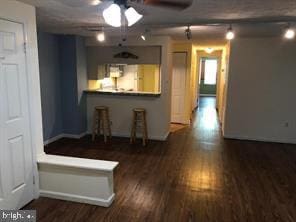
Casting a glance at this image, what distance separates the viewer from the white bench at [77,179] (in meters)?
2.75

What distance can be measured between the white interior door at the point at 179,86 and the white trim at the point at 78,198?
434 cm

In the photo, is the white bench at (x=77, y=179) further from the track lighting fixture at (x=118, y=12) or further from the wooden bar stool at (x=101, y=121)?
the wooden bar stool at (x=101, y=121)

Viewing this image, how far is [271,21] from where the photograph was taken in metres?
3.20

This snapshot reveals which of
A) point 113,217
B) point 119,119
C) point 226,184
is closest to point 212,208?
point 226,184

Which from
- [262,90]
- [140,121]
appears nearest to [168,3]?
[140,121]

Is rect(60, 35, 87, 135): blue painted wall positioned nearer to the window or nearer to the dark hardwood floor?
the dark hardwood floor

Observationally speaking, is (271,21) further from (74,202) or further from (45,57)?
(45,57)

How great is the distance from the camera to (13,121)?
2516mm

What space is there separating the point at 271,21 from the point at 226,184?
228 cm

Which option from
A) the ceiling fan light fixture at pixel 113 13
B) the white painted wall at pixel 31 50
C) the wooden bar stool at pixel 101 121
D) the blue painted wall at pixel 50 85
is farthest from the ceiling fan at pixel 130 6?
the wooden bar stool at pixel 101 121

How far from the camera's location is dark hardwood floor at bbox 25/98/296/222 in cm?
266

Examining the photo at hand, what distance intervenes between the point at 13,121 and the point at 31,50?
0.81 meters

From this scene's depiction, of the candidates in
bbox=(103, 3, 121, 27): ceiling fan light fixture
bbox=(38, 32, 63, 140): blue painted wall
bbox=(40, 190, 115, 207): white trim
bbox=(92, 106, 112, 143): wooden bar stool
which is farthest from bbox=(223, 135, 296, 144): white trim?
bbox=(103, 3, 121, 27): ceiling fan light fixture

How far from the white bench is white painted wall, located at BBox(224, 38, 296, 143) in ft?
11.8
